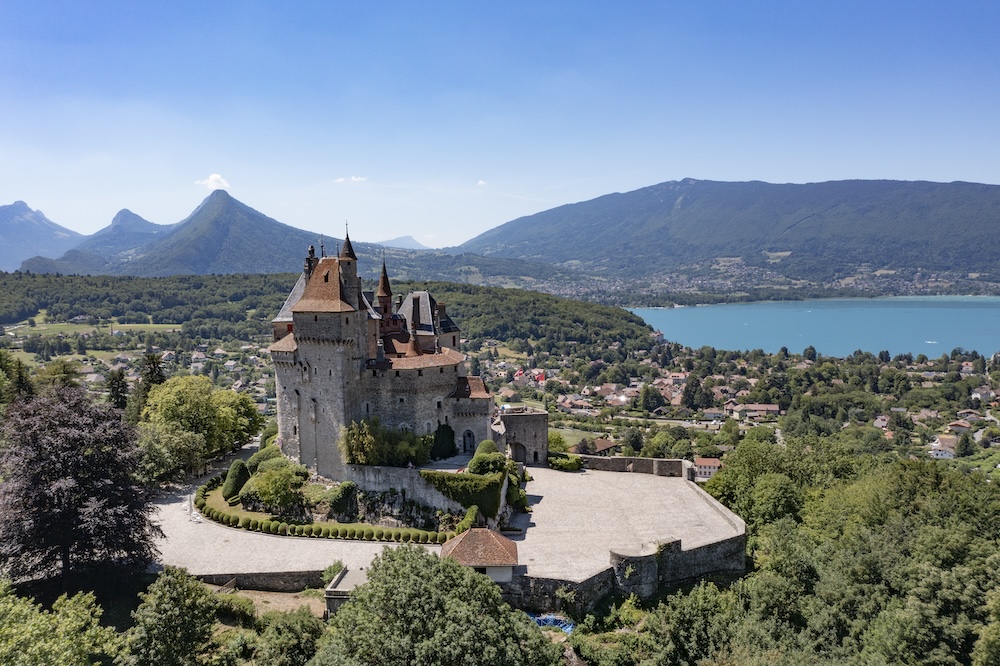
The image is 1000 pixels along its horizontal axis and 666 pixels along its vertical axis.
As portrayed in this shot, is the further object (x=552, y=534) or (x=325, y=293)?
(x=325, y=293)

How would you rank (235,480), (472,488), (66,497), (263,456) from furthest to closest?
(263,456)
(235,480)
(472,488)
(66,497)

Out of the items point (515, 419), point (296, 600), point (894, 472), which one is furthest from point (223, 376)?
point (894, 472)

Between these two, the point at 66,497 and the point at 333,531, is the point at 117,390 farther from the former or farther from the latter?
the point at 333,531

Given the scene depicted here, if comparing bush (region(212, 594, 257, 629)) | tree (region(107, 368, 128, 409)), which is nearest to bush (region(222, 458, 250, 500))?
bush (region(212, 594, 257, 629))

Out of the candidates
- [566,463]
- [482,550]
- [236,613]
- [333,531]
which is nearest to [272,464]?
[333,531]

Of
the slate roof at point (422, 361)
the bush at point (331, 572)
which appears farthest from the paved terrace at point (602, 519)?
the slate roof at point (422, 361)

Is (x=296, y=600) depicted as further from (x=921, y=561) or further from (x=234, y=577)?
→ (x=921, y=561)

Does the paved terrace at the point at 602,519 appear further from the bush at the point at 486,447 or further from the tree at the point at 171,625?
the tree at the point at 171,625
